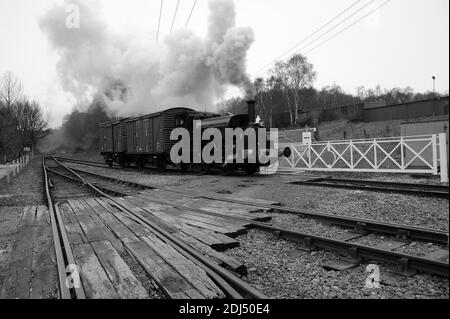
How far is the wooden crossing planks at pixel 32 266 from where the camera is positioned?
3.58 m

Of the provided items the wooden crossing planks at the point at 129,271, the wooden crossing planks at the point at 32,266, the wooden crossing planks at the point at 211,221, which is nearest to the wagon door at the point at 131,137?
the wooden crossing planks at the point at 211,221

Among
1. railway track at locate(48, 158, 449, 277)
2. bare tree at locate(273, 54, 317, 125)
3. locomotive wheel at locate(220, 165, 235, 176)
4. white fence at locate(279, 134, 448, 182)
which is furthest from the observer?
bare tree at locate(273, 54, 317, 125)

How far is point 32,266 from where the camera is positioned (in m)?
4.34

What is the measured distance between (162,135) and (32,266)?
14027 millimetres

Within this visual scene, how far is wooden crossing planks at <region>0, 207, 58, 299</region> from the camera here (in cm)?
358

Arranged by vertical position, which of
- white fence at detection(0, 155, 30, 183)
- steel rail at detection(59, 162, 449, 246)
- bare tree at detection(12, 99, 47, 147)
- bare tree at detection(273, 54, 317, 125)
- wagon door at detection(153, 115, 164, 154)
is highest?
bare tree at detection(273, 54, 317, 125)

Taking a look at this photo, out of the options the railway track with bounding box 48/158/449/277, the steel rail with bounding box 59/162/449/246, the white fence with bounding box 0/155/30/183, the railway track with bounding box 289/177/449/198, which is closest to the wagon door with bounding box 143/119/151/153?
the white fence with bounding box 0/155/30/183

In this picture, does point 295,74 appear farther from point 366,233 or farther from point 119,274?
point 119,274

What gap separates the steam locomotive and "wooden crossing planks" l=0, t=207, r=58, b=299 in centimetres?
921

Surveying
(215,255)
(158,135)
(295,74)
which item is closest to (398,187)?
(215,255)

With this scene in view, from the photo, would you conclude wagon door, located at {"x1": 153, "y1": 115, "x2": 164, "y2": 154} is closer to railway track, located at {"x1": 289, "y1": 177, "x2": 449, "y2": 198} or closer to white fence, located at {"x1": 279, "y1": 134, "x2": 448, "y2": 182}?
white fence, located at {"x1": 279, "y1": 134, "x2": 448, "y2": 182}

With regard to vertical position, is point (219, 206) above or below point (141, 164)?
below
